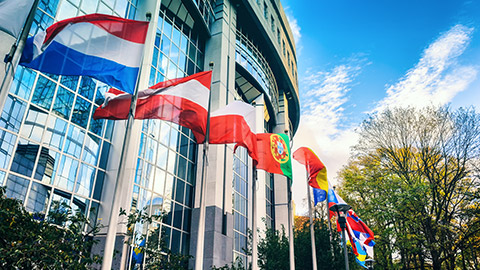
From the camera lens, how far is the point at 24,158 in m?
14.0

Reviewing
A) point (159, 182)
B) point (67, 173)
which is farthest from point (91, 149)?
point (159, 182)

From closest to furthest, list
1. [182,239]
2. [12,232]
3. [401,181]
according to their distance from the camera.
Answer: [12,232] < [182,239] < [401,181]

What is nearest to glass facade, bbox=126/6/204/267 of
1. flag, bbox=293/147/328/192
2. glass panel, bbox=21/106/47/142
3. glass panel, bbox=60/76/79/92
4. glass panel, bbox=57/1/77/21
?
glass panel, bbox=60/76/79/92

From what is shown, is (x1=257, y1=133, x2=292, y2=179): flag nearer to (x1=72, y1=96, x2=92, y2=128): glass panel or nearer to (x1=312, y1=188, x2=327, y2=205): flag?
(x1=312, y1=188, x2=327, y2=205): flag

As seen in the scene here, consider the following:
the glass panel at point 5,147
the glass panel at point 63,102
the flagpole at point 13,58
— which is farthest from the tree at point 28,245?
the glass panel at point 63,102

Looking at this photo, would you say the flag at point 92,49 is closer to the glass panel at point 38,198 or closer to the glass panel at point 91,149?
the glass panel at point 38,198

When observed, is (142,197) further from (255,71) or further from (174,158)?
(255,71)

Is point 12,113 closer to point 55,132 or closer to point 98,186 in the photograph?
point 55,132

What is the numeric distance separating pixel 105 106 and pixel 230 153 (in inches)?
606

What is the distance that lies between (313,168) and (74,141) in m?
11.7

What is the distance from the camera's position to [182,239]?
71.5ft

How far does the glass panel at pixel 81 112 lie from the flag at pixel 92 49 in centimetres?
870

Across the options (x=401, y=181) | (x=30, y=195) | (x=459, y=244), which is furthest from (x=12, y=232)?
(x=459, y=244)

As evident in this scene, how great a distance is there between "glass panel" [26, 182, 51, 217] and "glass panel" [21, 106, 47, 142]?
6.67ft
